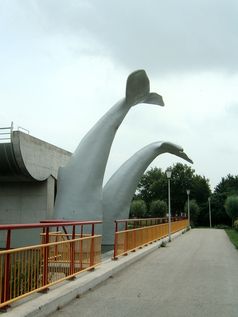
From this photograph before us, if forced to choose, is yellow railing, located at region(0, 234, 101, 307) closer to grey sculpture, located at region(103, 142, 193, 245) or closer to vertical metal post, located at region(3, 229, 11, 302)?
vertical metal post, located at region(3, 229, 11, 302)

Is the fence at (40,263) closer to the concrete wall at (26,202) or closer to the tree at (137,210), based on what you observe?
the concrete wall at (26,202)

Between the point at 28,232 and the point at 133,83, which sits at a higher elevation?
the point at 133,83

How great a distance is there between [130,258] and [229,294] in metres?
6.03

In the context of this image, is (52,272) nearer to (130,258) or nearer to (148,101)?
(130,258)

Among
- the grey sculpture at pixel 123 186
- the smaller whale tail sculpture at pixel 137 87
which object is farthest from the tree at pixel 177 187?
the smaller whale tail sculpture at pixel 137 87

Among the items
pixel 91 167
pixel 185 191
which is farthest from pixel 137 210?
pixel 91 167

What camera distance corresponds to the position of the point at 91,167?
75.5 feet

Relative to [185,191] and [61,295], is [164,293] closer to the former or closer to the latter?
[61,295]

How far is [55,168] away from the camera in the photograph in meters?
24.5

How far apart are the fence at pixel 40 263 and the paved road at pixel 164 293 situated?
670mm

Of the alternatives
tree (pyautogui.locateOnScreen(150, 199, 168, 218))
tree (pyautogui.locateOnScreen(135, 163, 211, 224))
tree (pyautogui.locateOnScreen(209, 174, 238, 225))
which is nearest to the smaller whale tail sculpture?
tree (pyautogui.locateOnScreen(150, 199, 168, 218))

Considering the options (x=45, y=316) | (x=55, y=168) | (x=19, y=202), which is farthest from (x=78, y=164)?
(x=45, y=316)

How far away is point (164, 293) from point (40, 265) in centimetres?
289

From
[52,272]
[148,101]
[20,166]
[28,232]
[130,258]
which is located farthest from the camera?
[148,101]
